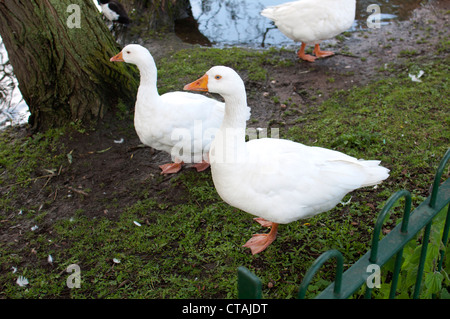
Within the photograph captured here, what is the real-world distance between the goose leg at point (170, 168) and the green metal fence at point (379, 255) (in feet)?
8.69

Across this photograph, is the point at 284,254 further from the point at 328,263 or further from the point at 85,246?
the point at 85,246

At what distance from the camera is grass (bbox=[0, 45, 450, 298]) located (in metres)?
2.95

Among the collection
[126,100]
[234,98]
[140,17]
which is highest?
[140,17]

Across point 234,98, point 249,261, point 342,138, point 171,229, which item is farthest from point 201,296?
point 342,138

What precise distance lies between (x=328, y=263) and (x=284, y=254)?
0.36 m

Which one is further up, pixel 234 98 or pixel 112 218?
pixel 234 98

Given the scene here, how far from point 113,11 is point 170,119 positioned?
12.9ft

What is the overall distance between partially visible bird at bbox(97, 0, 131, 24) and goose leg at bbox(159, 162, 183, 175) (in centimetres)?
383

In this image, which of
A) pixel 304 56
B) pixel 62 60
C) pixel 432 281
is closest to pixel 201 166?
pixel 62 60

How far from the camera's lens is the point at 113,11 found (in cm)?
658

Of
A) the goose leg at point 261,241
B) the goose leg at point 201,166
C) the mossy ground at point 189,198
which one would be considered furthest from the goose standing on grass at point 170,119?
the goose leg at point 261,241

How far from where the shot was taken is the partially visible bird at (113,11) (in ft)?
21.5

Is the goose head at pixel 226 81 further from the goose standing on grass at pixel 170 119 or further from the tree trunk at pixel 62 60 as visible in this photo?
the tree trunk at pixel 62 60

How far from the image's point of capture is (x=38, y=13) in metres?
3.98
